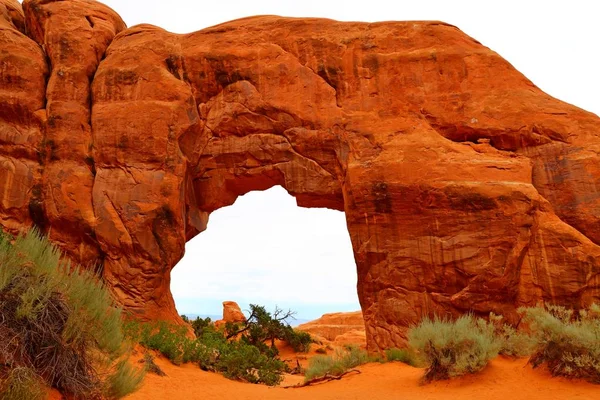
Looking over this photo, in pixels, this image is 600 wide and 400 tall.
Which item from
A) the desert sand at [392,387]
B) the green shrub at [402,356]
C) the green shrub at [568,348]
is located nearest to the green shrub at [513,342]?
the desert sand at [392,387]

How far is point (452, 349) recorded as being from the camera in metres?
9.50

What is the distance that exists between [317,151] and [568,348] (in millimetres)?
7727

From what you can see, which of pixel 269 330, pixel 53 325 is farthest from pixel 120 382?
pixel 269 330

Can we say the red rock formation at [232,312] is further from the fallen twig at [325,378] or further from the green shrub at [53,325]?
the green shrub at [53,325]

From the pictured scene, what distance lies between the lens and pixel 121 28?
57.7 ft

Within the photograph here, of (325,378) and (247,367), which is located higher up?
(325,378)

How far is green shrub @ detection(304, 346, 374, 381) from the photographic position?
38.8 feet

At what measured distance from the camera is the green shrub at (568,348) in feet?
27.1

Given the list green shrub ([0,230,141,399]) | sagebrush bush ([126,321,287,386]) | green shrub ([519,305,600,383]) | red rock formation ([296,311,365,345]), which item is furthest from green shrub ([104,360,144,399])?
red rock formation ([296,311,365,345])

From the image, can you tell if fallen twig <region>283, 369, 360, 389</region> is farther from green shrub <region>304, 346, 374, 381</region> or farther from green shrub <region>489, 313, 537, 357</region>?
green shrub <region>489, 313, 537, 357</region>

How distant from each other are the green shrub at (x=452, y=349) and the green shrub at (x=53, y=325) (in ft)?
17.9

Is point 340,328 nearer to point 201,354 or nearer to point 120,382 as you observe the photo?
point 201,354

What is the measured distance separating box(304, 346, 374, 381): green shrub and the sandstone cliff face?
621 mm

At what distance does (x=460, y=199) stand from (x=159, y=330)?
26.9 feet
